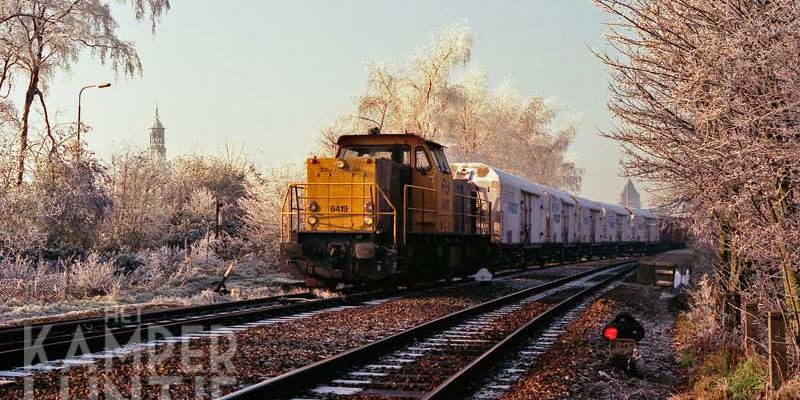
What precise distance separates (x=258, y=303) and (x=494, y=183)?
425 inches

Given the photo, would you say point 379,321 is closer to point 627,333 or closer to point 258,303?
point 258,303

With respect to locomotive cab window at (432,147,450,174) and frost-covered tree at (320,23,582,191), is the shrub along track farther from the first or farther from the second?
frost-covered tree at (320,23,582,191)

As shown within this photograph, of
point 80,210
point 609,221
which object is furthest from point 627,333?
point 609,221

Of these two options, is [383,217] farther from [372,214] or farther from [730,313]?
[730,313]

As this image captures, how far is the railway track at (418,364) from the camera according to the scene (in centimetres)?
681

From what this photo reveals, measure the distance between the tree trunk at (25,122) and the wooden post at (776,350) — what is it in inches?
792

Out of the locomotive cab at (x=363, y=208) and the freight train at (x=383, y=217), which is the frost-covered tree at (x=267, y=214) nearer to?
the freight train at (x=383, y=217)

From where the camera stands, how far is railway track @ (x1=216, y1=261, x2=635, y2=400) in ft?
22.3

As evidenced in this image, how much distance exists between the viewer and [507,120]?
172 feet

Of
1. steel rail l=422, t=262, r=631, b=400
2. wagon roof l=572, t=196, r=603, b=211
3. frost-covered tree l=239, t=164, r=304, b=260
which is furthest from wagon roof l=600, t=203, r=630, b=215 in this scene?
steel rail l=422, t=262, r=631, b=400

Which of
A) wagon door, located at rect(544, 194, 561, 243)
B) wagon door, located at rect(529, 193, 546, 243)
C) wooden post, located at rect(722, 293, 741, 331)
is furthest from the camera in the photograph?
wagon door, located at rect(544, 194, 561, 243)

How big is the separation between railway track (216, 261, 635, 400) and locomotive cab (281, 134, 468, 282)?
3094mm

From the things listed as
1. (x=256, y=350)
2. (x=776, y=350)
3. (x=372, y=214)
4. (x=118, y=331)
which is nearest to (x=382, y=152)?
(x=372, y=214)

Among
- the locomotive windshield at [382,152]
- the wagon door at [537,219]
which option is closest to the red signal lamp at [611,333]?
the locomotive windshield at [382,152]
